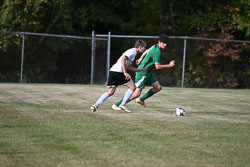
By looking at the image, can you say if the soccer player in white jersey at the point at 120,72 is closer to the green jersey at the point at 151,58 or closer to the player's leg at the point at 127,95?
the player's leg at the point at 127,95

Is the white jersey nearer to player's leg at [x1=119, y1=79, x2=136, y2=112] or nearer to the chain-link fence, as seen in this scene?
player's leg at [x1=119, y1=79, x2=136, y2=112]

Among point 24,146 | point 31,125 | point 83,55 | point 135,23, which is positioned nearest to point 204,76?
point 83,55

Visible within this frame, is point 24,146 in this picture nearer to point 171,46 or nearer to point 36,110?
point 36,110

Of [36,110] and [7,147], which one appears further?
[36,110]

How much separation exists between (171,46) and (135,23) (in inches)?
352

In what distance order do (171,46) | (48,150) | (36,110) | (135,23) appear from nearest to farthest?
(48,150), (36,110), (171,46), (135,23)

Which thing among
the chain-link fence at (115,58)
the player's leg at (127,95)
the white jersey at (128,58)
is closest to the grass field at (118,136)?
the player's leg at (127,95)

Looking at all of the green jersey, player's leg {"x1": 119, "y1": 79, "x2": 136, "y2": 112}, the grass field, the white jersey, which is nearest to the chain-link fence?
the grass field

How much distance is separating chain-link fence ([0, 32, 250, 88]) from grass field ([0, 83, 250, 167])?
1076cm

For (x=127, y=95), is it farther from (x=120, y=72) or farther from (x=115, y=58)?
(x=115, y=58)

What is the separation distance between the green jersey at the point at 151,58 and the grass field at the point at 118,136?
3.44 feet

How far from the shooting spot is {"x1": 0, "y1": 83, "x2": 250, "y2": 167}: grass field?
607cm

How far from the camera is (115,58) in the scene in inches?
974

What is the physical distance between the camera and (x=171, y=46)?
79.0 feet
